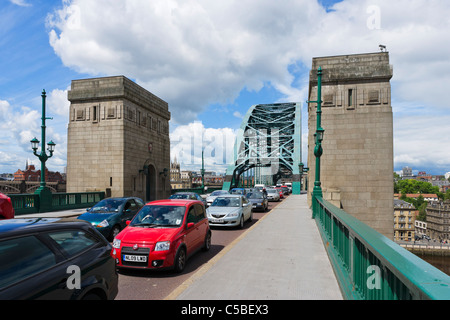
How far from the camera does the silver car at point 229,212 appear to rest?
1252 centimetres

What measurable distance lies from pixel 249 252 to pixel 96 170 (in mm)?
21360

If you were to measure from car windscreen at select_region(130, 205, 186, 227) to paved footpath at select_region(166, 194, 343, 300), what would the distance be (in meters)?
1.29

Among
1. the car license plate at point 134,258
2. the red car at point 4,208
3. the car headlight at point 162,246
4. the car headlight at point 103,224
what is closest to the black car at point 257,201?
the car headlight at point 103,224

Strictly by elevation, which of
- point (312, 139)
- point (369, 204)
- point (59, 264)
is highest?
point (312, 139)

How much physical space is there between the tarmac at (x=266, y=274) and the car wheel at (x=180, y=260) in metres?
0.49

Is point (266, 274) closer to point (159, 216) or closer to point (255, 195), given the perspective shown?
point (159, 216)

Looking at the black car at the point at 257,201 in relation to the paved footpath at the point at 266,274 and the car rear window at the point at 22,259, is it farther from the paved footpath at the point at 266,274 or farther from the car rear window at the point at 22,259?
the car rear window at the point at 22,259

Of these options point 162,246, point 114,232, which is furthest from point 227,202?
point 162,246

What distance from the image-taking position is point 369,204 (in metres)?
18.8

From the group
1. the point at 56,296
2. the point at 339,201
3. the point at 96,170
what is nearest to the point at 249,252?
the point at 56,296

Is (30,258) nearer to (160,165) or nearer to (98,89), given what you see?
(98,89)

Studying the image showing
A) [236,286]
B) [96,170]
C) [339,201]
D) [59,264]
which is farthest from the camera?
[96,170]

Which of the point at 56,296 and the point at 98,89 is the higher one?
the point at 98,89

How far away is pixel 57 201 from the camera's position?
67.4 feet
